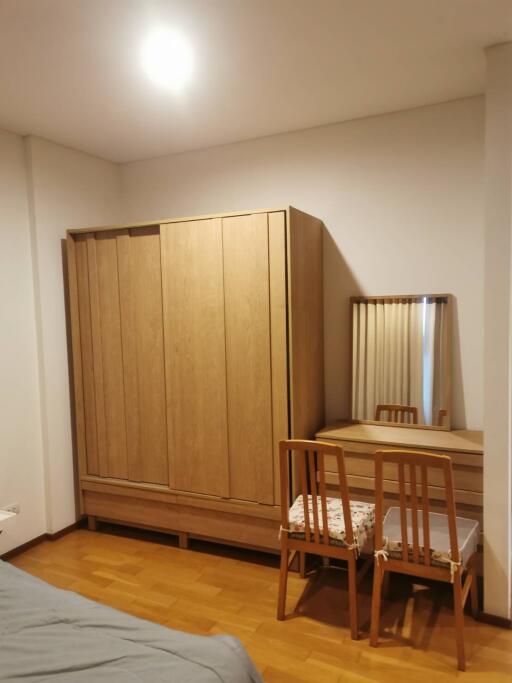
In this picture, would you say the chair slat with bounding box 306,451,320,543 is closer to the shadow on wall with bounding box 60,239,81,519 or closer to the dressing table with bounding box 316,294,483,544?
the dressing table with bounding box 316,294,483,544

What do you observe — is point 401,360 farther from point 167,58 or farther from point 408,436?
point 167,58

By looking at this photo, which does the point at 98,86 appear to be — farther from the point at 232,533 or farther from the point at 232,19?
the point at 232,533

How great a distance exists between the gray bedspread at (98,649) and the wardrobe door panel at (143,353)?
1.77m

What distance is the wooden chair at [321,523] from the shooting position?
243cm

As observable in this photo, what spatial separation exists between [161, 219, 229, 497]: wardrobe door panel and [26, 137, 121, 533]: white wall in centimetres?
84

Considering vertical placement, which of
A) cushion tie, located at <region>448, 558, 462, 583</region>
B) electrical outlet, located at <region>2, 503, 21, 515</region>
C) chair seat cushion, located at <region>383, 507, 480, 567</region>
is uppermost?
chair seat cushion, located at <region>383, 507, 480, 567</region>

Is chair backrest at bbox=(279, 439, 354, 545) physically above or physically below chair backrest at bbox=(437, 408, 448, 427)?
below

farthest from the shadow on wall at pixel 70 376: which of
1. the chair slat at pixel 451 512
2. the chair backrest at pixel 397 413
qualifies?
the chair slat at pixel 451 512

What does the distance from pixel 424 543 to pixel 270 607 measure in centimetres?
92

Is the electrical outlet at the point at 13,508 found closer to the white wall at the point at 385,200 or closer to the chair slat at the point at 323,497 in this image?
the chair slat at the point at 323,497

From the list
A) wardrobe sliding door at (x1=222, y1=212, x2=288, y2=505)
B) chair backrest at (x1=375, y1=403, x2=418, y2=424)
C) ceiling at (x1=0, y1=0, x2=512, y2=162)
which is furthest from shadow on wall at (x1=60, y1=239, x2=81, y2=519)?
chair backrest at (x1=375, y1=403, x2=418, y2=424)

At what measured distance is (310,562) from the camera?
10.3 feet

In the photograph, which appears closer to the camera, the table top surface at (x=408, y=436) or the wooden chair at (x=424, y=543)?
the wooden chair at (x=424, y=543)

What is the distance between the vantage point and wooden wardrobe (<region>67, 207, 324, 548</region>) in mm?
3018
